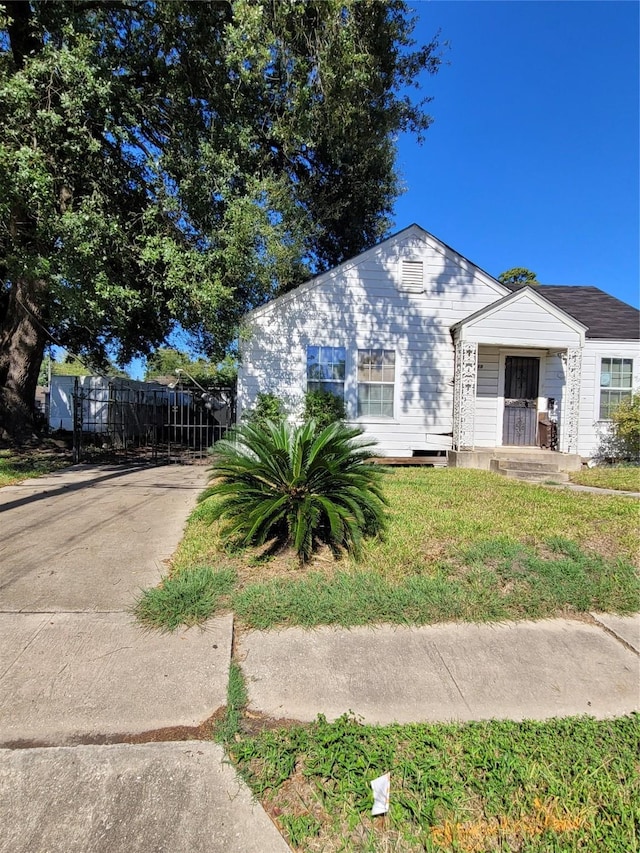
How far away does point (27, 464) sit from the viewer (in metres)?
10.2

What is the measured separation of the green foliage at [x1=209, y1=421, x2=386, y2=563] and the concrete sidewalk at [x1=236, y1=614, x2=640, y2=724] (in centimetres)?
114

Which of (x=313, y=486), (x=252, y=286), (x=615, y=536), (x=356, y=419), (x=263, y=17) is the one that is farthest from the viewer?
(x=356, y=419)

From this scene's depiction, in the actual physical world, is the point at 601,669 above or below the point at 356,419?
below

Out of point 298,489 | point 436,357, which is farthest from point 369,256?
point 298,489

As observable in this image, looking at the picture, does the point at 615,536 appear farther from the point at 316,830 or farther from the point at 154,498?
the point at 154,498

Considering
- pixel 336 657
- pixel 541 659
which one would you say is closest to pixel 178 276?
pixel 336 657

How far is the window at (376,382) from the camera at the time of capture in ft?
36.6

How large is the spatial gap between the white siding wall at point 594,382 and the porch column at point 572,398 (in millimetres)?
960

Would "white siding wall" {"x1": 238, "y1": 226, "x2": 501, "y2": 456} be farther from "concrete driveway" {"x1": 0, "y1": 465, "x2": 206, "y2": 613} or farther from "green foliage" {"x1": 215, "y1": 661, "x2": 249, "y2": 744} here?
"green foliage" {"x1": 215, "y1": 661, "x2": 249, "y2": 744}

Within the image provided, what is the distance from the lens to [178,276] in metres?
8.98

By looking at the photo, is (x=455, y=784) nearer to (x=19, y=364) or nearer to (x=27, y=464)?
(x=27, y=464)

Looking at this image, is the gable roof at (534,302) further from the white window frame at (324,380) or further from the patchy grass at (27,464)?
the patchy grass at (27,464)

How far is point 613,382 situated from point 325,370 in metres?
7.26

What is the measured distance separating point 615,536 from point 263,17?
10613 mm
